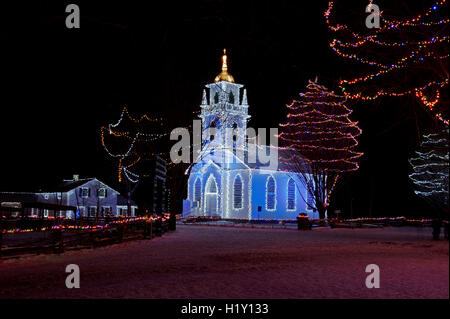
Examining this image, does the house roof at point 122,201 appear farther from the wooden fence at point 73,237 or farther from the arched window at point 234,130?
the wooden fence at point 73,237

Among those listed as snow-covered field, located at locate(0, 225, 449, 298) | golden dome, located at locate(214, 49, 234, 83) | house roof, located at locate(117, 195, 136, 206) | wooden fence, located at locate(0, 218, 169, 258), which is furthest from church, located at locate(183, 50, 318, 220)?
snow-covered field, located at locate(0, 225, 449, 298)

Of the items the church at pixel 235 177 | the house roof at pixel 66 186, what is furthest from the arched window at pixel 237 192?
the house roof at pixel 66 186

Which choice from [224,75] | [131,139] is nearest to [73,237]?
[131,139]

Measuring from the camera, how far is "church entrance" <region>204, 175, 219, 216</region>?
60.1 m

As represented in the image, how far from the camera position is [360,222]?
5050cm

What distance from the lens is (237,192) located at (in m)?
58.5

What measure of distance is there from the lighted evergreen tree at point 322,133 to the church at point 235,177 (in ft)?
35.7

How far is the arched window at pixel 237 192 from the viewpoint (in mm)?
58250

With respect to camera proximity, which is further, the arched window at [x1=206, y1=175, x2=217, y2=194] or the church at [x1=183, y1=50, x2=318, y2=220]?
the arched window at [x1=206, y1=175, x2=217, y2=194]

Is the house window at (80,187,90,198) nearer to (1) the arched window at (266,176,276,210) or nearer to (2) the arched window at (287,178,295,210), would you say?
(1) the arched window at (266,176,276,210)

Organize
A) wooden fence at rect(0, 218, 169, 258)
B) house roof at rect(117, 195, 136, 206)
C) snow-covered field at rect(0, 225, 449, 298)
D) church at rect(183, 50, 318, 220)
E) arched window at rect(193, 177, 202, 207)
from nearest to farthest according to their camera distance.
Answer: snow-covered field at rect(0, 225, 449, 298)
wooden fence at rect(0, 218, 169, 258)
church at rect(183, 50, 318, 220)
arched window at rect(193, 177, 202, 207)
house roof at rect(117, 195, 136, 206)

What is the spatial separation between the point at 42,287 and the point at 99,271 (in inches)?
116

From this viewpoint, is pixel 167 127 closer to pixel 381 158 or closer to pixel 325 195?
pixel 325 195

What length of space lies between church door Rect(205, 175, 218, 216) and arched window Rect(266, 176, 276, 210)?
5.55 m
